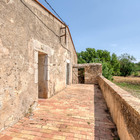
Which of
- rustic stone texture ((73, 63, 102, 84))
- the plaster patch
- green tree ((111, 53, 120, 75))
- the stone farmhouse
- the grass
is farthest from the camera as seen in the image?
green tree ((111, 53, 120, 75))

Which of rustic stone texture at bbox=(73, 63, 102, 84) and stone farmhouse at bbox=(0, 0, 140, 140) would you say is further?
rustic stone texture at bbox=(73, 63, 102, 84)

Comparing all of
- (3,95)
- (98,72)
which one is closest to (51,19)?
(3,95)

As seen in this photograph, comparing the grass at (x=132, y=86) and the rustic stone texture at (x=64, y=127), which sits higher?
the rustic stone texture at (x=64, y=127)

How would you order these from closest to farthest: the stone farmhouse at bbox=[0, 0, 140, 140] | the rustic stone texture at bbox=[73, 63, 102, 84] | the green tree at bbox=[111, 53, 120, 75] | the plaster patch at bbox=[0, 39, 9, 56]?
the stone farmhouse at bbox=[0, 0, 140, 140] < the plaster patch at bbox=[0, 39, 9, 56] < the rustic stone texture at bbox=[73, 63, 102, 84] < the green tree at bbox=[111, 53, 120, 75]

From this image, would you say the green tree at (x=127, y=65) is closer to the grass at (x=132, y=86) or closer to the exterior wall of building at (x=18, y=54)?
the grass at (x=132, y=86)

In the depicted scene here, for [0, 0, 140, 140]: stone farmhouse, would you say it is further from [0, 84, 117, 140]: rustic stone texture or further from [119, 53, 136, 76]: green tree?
[119, 53, 136, 76]: green tree

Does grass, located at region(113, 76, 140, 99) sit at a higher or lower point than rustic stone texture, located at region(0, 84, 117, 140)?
lower

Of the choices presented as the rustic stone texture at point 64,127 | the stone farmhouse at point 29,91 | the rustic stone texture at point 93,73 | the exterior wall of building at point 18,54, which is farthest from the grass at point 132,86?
the exterior wall of building at point 18,54

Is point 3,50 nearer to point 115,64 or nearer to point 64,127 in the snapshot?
point 64,127

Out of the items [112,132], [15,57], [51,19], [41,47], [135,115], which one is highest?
[51,19]

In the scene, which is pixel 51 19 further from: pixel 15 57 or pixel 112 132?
pixel 112 132

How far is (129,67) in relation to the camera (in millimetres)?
29500

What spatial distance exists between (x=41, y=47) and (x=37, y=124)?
7.97ft

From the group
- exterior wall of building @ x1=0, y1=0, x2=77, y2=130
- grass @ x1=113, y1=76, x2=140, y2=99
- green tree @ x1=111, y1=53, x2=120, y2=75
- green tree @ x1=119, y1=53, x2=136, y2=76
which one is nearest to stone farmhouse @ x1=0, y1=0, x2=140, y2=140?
exterior wall of building @ x1=0, y1=0, x2=77, y2=130
